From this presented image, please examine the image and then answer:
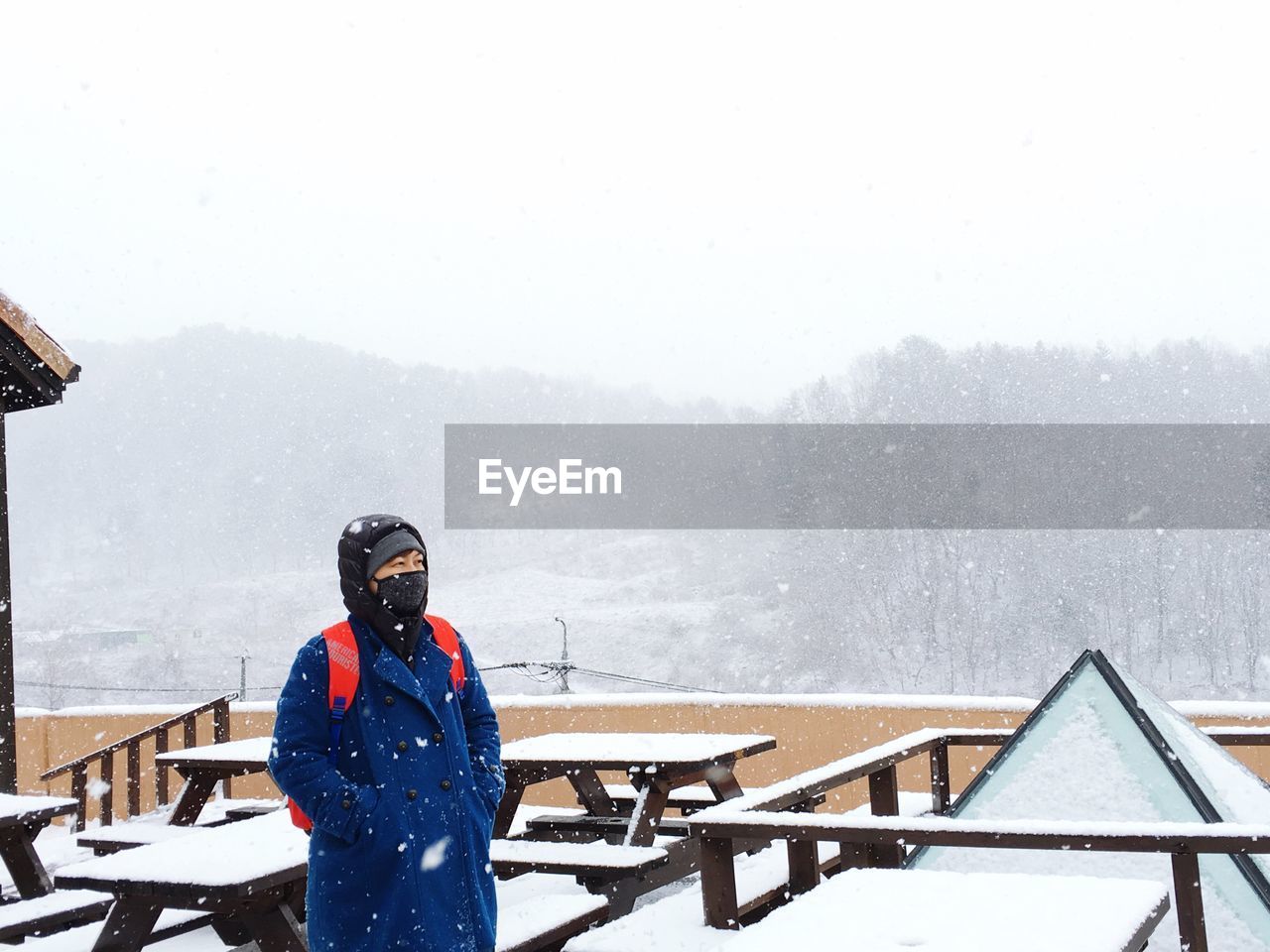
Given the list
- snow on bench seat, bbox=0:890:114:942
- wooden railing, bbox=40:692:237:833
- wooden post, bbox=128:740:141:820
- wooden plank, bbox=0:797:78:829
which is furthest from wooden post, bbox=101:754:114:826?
snow on bench seat, bbox=0:890:114:942

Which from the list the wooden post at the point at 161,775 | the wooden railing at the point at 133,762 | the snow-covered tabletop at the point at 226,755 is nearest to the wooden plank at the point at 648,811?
the snow-covered tabletop at the point at 226,755

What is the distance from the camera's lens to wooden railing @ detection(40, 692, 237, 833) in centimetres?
920

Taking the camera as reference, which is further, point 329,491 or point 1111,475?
point 329,491

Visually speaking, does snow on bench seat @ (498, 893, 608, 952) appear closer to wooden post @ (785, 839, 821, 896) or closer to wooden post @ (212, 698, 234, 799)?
wooden post @ (785, 839, 821, 896)

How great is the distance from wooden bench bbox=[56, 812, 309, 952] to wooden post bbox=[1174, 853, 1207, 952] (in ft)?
7.90

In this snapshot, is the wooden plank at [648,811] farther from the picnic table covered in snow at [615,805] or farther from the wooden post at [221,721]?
the wooden post at [221,721]

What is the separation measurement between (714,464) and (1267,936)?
2786 inches

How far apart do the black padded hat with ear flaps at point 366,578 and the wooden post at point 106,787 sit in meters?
7.63

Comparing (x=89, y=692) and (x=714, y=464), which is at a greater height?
(x=714, y=464)

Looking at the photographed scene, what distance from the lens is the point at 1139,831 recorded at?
316cm

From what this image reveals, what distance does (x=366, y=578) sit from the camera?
9.51 ft

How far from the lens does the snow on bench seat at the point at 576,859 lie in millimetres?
4633

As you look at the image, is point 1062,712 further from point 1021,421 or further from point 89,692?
point 89,692

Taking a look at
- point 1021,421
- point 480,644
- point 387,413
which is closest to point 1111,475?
point 1021,421
